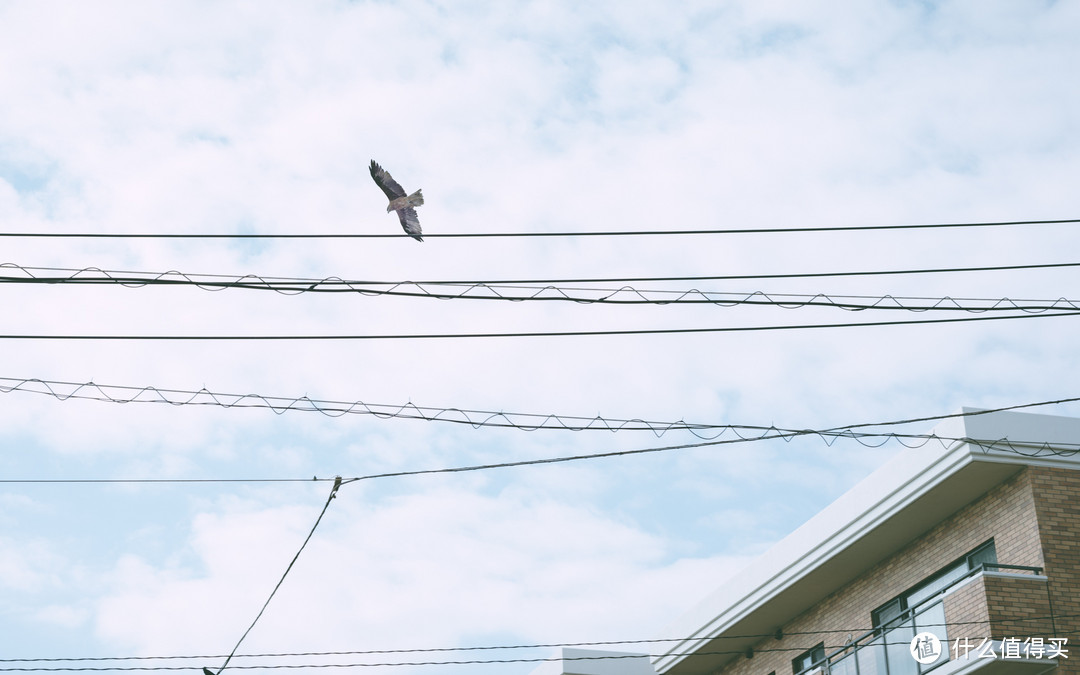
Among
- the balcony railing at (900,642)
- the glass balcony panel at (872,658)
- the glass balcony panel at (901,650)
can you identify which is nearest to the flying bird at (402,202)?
the balcony railing at (900,642)

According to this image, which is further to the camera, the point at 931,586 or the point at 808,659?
the point at 808,659

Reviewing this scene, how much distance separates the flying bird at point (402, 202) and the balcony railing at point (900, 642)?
364 inches

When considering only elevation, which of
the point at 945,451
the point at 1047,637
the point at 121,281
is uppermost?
the point at 945,451

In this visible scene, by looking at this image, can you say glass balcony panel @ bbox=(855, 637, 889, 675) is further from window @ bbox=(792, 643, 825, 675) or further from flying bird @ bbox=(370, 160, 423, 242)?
flying bird @ bbox=(370, 160, 423, 242)

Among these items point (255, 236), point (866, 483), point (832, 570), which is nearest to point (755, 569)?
point (832, 570)

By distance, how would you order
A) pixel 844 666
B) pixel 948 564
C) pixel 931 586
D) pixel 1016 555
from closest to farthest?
1. pixel 1016 555
2. pixel 948 564
3. pixel 931 586
4. pixel 844 666

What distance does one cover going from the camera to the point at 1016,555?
669 inches

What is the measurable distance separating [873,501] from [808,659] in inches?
167

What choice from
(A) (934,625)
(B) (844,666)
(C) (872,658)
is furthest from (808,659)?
(A) (934,625)

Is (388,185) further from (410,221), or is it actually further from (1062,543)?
(1062,543)

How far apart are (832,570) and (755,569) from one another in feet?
5.57

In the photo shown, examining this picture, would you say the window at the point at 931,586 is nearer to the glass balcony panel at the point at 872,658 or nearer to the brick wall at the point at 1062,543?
the glass balcony panel at the point at 872,658

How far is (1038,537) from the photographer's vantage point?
16.7 metres

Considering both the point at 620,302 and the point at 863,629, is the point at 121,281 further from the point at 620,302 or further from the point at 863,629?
the point at 863,629
